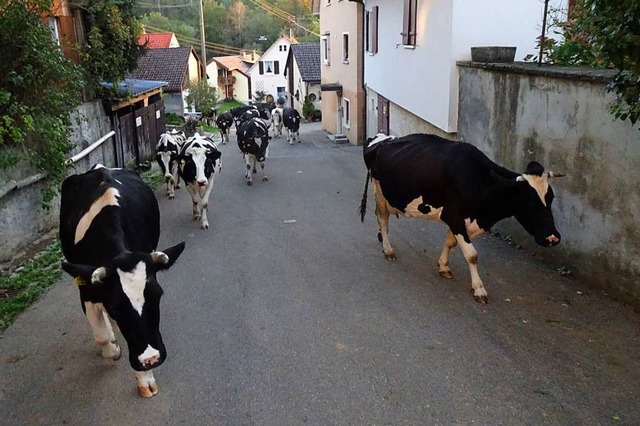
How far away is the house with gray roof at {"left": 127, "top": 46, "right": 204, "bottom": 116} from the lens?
3709 cm

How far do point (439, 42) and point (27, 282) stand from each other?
8.41 meters

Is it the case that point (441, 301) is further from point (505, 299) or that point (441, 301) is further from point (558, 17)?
point (558, 17)

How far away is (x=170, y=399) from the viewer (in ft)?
15.3

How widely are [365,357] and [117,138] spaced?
1103 cm

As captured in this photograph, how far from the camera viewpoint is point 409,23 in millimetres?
13406

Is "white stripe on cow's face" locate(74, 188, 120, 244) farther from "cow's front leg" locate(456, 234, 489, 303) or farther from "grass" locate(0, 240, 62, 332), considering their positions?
"cow's front leg" locate(456, 234, 489, 303)

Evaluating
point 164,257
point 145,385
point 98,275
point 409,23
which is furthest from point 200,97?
point 98,275

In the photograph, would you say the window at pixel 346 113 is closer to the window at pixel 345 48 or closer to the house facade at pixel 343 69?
the house facade at pixel 343 69

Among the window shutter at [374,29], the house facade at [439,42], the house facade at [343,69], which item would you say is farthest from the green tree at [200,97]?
the house facade at [439,42]

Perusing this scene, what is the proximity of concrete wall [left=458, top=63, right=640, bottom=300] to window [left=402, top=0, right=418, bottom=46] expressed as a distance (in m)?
4.85

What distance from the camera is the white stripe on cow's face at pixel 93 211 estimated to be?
504 cm

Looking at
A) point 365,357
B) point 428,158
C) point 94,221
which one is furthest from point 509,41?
point 94,221

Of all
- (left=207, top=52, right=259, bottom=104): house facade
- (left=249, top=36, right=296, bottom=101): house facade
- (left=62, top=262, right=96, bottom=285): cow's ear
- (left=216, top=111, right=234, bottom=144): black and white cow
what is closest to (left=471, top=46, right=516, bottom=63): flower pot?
(left=62, top=262, right=96, bottom=285): cow's ear

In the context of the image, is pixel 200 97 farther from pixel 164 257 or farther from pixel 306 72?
Answer: pixel 164 257
